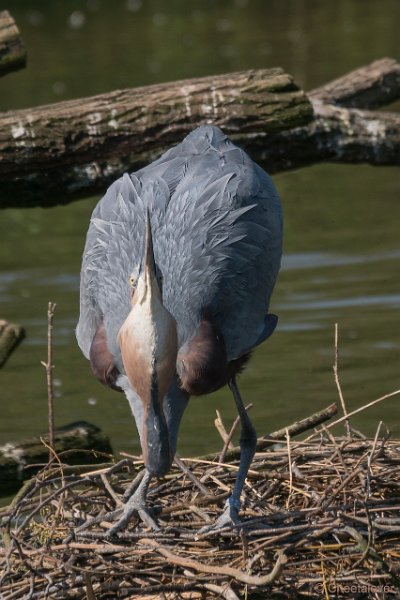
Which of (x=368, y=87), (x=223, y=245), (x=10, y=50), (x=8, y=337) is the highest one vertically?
(x=10, y=50)

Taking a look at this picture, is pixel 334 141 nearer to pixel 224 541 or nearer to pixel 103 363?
pixel 103 363

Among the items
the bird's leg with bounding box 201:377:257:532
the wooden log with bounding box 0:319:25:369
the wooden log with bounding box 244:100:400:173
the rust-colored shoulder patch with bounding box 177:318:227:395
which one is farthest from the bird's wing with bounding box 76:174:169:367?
the wooden log with bounding box 244:100:400:173

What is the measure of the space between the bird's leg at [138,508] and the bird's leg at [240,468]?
0.98 feet

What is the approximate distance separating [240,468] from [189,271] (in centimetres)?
96

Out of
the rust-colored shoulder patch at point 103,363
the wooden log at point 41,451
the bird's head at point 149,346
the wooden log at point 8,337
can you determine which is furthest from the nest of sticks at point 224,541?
the wooden log at point 8,337

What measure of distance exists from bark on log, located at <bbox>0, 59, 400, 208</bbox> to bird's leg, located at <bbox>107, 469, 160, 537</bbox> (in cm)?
223

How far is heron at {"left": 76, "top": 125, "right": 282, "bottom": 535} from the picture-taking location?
5324 mm

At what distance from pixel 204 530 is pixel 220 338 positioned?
2.64 ft

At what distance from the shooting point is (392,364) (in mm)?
9328

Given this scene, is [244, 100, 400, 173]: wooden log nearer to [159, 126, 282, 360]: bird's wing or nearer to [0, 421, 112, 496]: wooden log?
[159, 126, 282, 360]: bird's wing

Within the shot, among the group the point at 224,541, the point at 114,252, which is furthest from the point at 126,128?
the point at 224,541

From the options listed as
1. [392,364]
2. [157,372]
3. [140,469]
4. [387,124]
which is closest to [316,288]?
[392,364]

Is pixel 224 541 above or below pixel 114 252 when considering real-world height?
below

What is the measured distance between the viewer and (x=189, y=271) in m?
5.55
